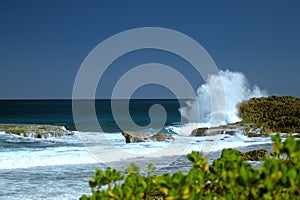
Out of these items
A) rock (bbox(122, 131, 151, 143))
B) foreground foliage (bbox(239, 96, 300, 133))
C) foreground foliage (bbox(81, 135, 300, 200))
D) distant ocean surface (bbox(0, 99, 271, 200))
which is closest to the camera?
foreground foliage (bbox(81, 135, 300, 200))

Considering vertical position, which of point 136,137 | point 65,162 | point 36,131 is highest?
point 36,131

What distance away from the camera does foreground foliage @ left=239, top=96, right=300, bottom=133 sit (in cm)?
2778

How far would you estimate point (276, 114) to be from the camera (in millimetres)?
28625

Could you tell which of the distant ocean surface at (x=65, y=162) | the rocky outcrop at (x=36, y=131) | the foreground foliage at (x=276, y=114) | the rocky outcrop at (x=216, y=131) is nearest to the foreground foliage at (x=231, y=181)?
the distant ocean surface at (x=65, y=162)

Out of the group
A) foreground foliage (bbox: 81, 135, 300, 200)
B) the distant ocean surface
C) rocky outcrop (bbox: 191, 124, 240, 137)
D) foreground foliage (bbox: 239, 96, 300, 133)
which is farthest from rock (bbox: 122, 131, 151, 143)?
foreground foliage (bbox: 81, 135, 300, 200)

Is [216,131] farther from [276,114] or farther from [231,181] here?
[231,181]

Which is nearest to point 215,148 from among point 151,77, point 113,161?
point 113,161

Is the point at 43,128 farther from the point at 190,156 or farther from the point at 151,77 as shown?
the point at 190,156

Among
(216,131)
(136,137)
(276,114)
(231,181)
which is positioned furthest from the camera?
(276,114)

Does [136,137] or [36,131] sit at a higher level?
[36,131]

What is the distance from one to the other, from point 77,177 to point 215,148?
9.77 m

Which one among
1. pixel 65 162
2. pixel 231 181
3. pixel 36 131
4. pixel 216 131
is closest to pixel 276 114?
pixel 216 131

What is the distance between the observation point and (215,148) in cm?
2008

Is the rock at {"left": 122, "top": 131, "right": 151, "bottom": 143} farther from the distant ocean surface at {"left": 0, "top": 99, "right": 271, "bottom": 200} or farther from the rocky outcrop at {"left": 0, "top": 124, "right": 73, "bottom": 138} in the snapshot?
the rocky outcrop at {"left": 0, "top": 124, "right": 73, "bottom": 138}
